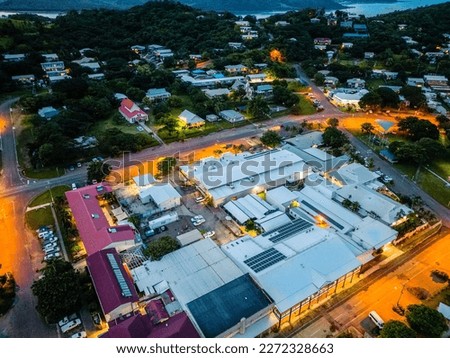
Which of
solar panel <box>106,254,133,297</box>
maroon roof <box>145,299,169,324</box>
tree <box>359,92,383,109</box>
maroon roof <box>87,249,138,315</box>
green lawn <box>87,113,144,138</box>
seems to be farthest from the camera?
tree <box>359,92,383,109</box>

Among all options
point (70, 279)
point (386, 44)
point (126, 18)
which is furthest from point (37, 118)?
point (386, 44)

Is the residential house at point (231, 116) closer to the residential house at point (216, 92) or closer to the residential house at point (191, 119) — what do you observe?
the residential house at point (191, 119)

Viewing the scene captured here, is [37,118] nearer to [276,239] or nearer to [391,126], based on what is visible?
[276,239]

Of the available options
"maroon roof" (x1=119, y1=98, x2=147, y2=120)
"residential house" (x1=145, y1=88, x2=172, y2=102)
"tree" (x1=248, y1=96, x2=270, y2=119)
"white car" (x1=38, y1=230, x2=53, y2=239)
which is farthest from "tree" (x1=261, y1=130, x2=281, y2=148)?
"white car" (x1=38, y1=230, x2=53, y2=239)

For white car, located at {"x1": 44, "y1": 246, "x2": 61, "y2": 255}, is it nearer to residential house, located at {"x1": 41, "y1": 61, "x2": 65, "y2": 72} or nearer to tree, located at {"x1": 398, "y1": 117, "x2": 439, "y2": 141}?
tree, located at {"x1": 398, "y1": 117, "x2": 439, "y2": 141}

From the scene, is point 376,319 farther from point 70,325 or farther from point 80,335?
point 70,325

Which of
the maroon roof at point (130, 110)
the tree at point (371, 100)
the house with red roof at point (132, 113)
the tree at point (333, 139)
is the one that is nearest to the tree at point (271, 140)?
the tree at point (333, 139)
